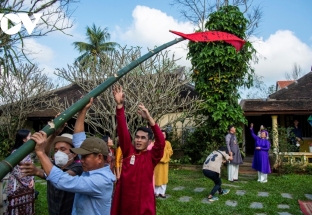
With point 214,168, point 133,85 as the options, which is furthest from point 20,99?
point 214,168

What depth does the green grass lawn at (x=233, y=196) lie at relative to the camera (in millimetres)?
Answer: 7008

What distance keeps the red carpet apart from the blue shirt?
18.6ft

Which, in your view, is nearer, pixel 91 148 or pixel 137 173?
pixel 91 148

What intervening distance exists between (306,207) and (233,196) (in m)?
1.72

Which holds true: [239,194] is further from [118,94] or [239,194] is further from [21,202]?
[118,94]

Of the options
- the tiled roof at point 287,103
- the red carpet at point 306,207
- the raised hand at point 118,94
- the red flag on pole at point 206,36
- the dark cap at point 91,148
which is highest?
the tiled roof at point 287,103

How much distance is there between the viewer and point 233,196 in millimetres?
8289

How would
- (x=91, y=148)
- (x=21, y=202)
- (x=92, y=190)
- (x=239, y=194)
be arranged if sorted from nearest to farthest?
(x=92, y=190) → (x=91, y=148) → (x=21, y=202) → (x=239, y=194)

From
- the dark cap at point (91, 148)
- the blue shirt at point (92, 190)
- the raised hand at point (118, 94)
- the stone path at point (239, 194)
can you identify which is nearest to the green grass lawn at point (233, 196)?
the stone path at point (239, 194)

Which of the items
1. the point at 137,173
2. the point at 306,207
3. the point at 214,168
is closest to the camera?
the point at 137,173

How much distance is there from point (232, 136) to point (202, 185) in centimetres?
215

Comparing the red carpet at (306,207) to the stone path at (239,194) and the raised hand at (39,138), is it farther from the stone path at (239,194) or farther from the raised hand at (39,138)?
the raised hand at (39,138)

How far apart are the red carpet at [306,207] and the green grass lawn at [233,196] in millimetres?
104

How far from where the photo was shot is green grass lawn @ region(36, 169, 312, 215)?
7008mm
